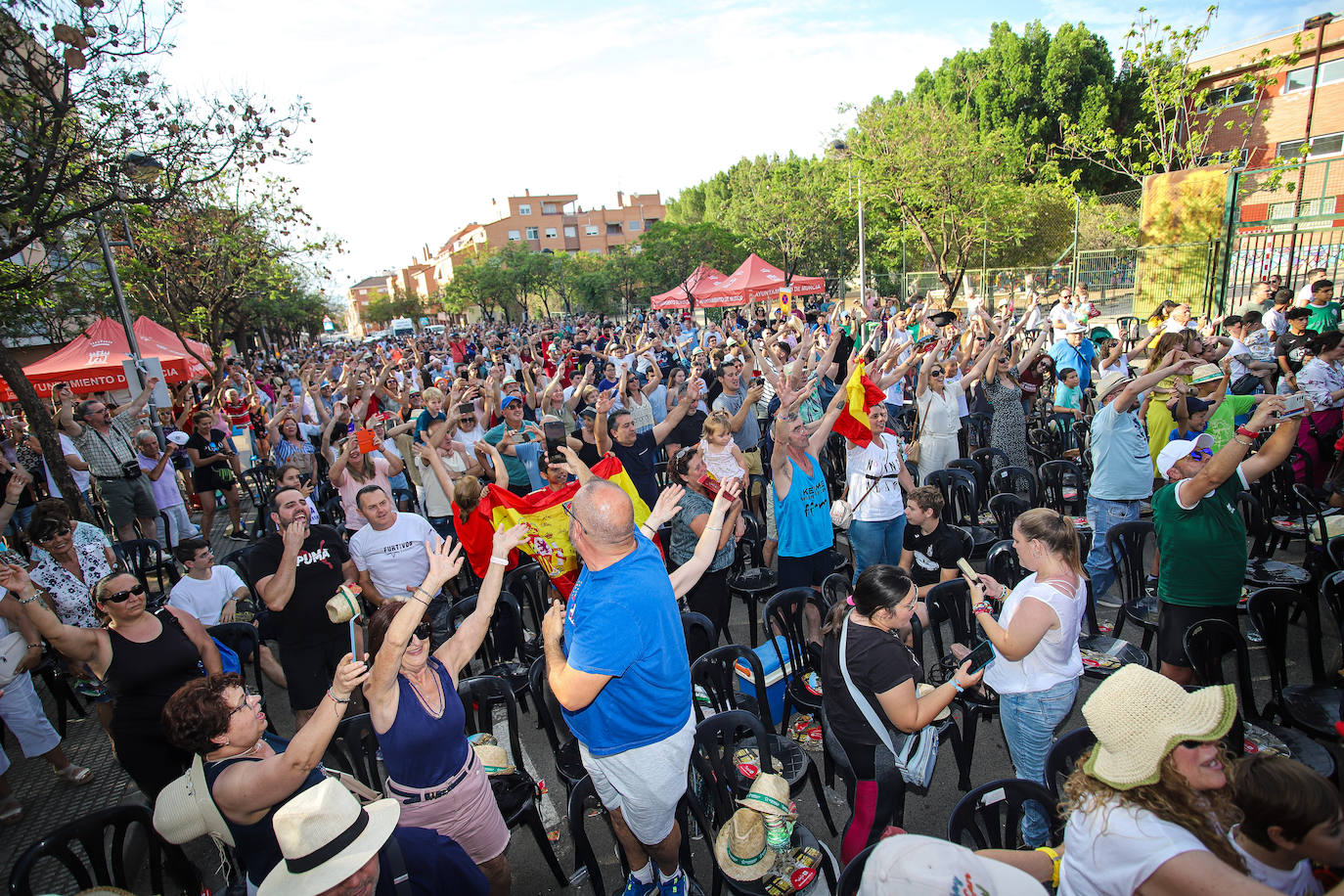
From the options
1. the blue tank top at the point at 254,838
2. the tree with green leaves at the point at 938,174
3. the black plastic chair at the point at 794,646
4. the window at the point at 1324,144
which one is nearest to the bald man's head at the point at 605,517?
the blue tank top at the point at 254,838

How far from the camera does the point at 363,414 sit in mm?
8297

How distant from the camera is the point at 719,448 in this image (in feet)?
17.8

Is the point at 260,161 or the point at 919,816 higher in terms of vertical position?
the point at 260,161

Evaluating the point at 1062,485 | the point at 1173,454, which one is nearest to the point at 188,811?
the point at 1173,454

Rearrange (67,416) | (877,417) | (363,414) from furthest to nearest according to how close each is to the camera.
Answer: (363,414) → (67,416) → (877,417)

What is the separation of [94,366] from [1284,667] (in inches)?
545

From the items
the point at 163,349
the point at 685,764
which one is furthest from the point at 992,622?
the point at 163,349

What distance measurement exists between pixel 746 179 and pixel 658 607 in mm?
46537

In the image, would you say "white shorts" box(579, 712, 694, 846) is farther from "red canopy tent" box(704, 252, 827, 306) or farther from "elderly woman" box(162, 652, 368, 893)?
"red canopy tent" box(704, 252, 827, 306)

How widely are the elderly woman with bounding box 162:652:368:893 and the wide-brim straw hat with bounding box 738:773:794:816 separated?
1.62 metres

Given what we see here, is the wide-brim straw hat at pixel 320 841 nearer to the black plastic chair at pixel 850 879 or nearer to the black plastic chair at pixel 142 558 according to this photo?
the black plastic chair at pixel 850 879

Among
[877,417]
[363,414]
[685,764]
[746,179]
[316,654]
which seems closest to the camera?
[685,764]

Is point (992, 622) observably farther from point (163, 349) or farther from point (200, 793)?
point (163, 349)

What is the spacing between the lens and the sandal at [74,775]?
450 cm
